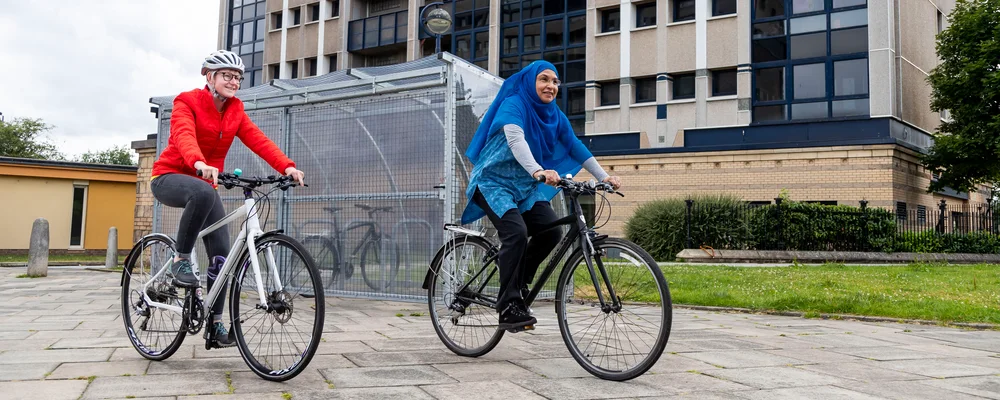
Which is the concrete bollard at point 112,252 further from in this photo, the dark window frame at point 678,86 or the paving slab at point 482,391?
the dark window frame at point 678,86

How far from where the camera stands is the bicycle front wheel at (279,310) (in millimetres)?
3783

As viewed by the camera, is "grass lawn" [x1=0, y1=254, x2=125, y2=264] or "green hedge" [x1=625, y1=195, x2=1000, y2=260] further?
"grass lawn" [x1=0, y1=254, x2=125, y2=264]

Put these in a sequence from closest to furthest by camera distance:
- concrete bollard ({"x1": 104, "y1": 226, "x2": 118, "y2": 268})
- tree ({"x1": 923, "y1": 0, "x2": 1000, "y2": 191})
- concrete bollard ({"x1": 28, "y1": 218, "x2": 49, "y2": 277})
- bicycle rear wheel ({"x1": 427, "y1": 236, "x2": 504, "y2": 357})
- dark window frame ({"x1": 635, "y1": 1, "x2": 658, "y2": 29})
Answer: bicycle rear wheel ({"x1": 427, "y1": 236, "x2": 504, "y2": 357})
concrete bollard ({"x1": 28, "y1": 218, "x2": 49, "y2": 277})
concrete bollard ({"x1": 104, "y1": 226, "x2": 118, "y2": 268})
tree ({"x1": 923, "y1": 0, "x2": 1000, "y2": 191})
dark window frame ({"x1": 635, "y1": 1, "x2": 658, "y2": 29})

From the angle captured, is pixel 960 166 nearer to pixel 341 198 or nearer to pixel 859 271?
pixel 859 271

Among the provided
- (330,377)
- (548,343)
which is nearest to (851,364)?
(548,343)

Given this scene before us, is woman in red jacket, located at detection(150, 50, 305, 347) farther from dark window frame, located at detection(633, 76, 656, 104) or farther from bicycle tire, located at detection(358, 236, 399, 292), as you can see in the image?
dark window frame, located at detection(633, 76, 656, 104)

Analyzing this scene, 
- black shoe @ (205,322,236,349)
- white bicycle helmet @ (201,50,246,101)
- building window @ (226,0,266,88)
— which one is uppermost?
building window @ (226,0,266,88)

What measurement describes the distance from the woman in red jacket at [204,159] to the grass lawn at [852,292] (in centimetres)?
544

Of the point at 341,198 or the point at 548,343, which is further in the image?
the point at 341,198

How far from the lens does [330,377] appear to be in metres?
4.00

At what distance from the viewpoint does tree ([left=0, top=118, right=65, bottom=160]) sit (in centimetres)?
5813

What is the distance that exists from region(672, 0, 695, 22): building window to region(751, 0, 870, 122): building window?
90.8 inches

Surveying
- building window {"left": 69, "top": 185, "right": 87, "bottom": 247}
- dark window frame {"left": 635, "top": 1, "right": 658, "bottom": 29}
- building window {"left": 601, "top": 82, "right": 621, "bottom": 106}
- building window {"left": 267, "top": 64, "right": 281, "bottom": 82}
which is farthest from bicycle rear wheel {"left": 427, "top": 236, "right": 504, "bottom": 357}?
building window {"left": 267, "top": 64, "right": 281, "bottom": 82}

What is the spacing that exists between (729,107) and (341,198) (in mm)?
20206
